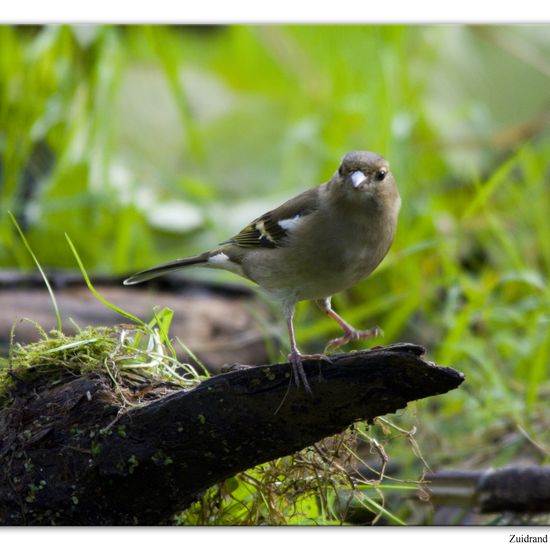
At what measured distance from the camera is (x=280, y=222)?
3.18 metres

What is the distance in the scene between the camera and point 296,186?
595 centimetres

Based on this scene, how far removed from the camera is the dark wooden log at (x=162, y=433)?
247 centimetres

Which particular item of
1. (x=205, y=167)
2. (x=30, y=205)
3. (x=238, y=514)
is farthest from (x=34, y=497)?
(x=205, y=167)

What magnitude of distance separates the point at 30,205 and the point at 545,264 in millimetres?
3061

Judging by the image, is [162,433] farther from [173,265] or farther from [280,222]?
[173,265]

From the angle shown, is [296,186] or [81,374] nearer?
[81,374]

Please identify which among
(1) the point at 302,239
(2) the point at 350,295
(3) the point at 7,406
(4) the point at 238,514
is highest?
(1) the point at 302,239

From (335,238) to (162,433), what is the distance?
805 millimetres

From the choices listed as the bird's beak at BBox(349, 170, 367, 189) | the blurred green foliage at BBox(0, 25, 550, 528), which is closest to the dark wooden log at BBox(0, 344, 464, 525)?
the bird's beak at BBox(349, 170, 367, 189)

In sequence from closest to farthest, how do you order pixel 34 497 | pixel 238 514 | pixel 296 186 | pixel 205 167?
pixel 34 497 → pixel 238 514 → pixel 296 186 → pixel 205 167

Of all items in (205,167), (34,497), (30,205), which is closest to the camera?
(34,497)

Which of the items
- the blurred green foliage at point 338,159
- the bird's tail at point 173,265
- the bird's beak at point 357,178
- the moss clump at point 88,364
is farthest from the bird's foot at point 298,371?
the blurred green foliage at point 338,159

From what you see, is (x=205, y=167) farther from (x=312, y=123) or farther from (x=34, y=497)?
(x=34, y=497)

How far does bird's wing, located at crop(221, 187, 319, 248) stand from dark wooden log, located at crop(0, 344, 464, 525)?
0.69 meters
